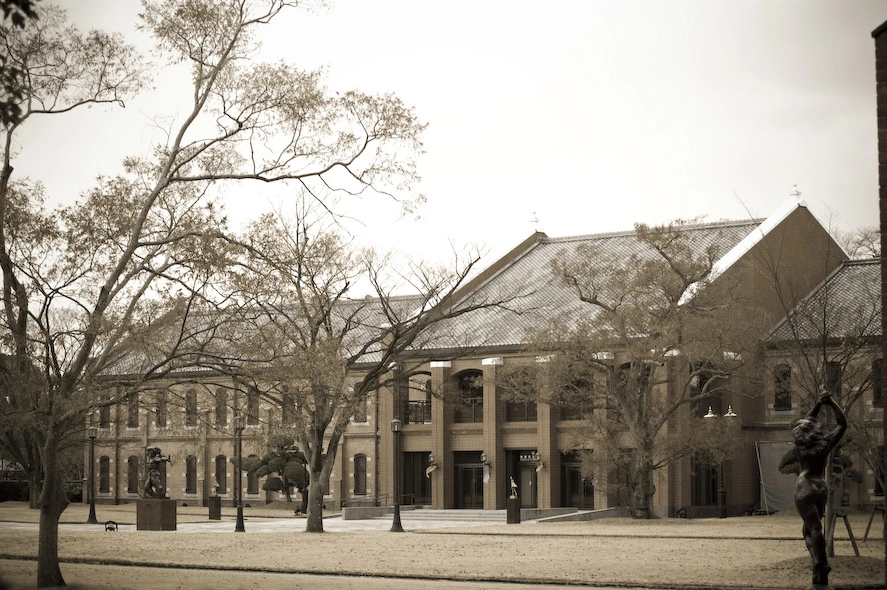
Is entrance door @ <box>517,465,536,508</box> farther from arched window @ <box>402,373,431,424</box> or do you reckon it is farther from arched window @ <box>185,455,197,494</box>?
arched window @ <box>185,455,197,494</box>

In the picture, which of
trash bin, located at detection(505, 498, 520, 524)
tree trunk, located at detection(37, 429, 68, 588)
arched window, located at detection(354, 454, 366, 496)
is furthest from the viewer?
arched window, located at detection(354, 454, 366, 496)

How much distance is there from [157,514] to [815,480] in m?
24.7

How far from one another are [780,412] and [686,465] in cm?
498

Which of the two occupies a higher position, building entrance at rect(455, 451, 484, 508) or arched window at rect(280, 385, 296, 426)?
arched window at rect(280, 385, 296, 426)

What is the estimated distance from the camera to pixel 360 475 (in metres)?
58.5

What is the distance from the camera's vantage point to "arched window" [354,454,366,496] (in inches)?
2290

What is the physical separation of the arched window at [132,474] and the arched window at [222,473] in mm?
5739

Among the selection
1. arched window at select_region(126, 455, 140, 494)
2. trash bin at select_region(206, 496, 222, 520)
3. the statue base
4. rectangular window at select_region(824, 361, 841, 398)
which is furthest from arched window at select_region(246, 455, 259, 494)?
rectangular window at select_region(824, 361, 841, 398)

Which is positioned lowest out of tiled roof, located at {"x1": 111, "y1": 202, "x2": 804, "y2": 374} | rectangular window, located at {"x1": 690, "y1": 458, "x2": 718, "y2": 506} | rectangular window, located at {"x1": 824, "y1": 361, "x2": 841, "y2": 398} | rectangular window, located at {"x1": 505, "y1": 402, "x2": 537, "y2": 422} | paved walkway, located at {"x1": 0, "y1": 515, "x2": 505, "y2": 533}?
paved walkway, located at {"x1": 0, "y1": 515, "x2": 505, "y2": 533}

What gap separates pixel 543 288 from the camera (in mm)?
56688

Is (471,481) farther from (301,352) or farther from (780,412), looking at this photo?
(301,352)

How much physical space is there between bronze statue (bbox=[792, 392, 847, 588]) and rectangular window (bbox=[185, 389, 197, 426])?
10.1m

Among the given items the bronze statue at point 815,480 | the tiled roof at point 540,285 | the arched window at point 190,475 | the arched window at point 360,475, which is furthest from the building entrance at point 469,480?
the bronze statue at point 815,480

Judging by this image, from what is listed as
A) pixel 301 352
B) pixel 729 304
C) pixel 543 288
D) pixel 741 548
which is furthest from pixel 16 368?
pixel 543 288
